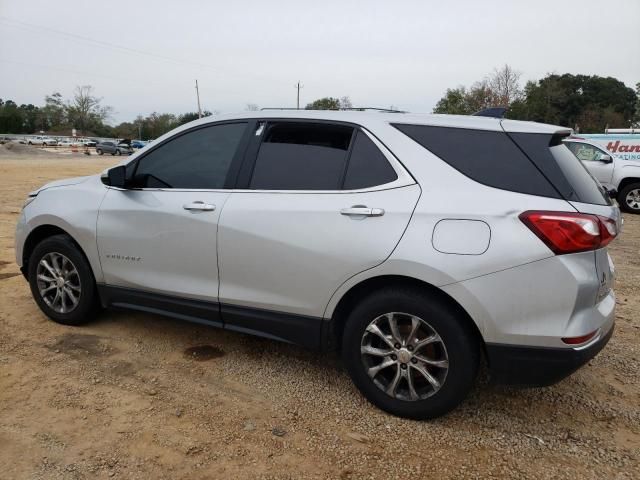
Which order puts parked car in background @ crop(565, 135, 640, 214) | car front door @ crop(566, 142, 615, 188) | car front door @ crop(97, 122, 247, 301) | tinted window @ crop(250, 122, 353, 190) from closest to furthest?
tinted window @ crop(250, 122, 353, 190) < car front door @ crop(97, 122, 247, 301) < parked car in background @ crop(565, 135, 640, 214) < car front door @ crop(566, 142, 615, 188)

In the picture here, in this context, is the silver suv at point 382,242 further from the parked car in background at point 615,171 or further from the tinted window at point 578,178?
the parked car in background at point 615,171

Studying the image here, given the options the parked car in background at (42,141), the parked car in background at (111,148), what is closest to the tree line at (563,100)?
the parked car in background at (111,148)

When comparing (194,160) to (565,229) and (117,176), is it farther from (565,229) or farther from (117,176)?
(565,229)

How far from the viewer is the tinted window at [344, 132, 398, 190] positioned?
110 inches

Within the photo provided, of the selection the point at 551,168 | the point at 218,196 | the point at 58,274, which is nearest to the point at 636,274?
the point at 551,168

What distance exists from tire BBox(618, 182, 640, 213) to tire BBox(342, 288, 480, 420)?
11442 mm

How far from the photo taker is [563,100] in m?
59.8

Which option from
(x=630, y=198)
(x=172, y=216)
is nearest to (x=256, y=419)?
(x=172, y=216)

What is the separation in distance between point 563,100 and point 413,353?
66.2m

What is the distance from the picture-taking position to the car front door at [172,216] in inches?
129

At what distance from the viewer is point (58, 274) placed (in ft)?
13.0

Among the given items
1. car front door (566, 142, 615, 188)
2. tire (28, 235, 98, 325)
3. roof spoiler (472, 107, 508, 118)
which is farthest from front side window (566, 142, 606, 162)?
tire (28, 235, 98, 325)

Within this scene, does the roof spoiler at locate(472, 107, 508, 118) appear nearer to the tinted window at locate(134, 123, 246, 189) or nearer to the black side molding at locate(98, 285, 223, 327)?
the tinted window at locate(134, 123, 246, 189)

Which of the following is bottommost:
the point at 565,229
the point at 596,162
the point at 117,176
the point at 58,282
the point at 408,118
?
the point at 58,282
